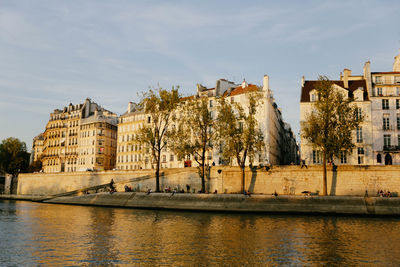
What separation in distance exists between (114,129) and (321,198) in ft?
259

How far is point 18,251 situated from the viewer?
78.6ft

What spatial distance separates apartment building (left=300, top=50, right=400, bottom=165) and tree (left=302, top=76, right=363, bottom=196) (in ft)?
34.9

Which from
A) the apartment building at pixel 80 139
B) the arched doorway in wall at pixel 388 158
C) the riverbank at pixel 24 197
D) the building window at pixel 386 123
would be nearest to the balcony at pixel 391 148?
the arched doorway in wall at pixel 388 158

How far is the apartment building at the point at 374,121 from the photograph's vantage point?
63.3m

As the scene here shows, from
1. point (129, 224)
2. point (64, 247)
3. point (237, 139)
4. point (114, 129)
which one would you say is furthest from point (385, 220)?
point (114, 129)

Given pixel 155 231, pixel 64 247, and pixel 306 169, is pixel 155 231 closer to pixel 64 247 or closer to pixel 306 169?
pixel 64 247

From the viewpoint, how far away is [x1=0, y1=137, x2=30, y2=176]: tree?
363ft

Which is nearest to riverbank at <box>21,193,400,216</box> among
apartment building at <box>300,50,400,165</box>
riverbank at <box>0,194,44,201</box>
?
apartment building at <box>300,50,400,165</box>

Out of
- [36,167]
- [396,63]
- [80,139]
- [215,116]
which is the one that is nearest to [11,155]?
[36,167]

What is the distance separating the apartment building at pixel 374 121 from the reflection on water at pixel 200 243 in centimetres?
2609

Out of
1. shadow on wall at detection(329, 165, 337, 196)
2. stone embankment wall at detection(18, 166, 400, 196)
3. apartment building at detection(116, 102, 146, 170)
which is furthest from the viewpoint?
apartment building at detection(116, 102, 146, 170)

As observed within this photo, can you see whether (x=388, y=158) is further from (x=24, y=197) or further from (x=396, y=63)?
(x=24, y=197)

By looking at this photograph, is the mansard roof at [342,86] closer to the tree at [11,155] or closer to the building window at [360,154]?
the building window at [360,154]

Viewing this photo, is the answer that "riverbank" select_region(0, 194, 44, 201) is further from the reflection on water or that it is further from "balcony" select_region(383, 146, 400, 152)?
"balcony" select_region(383, 146, 400, 152)
